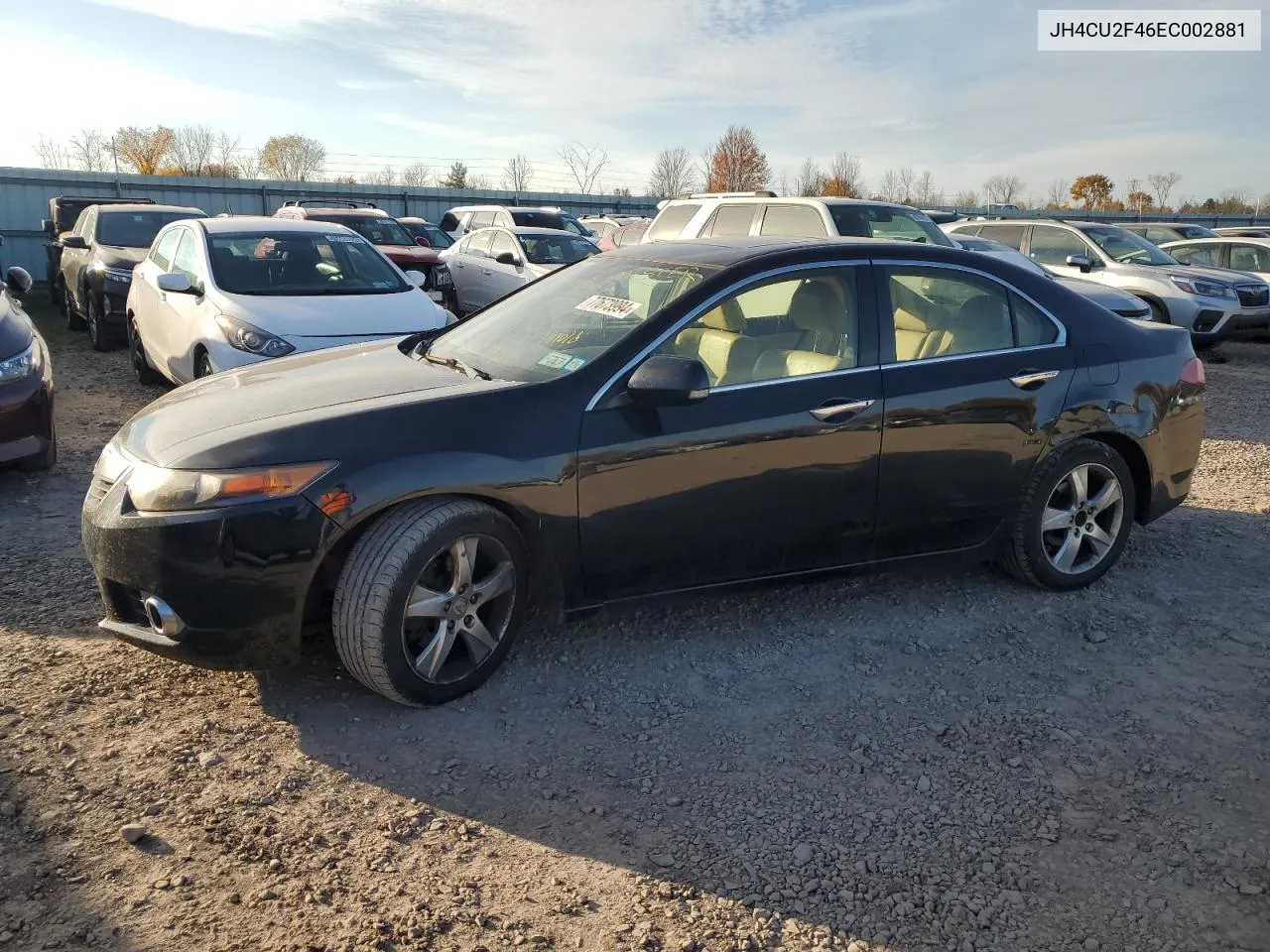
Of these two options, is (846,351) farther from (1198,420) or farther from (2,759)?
(2,759)

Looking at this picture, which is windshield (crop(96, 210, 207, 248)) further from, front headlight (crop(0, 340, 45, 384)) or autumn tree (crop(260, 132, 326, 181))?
autumn tree (crop(260, 132, 326, 181))

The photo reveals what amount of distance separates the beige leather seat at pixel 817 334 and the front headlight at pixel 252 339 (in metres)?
4.03

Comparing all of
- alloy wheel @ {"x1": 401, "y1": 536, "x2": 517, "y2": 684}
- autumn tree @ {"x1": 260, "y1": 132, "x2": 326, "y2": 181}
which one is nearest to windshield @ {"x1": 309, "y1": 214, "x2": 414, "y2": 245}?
alloy wheel @ {"x1": 401, "y1": 536, "x2": 517, "y2": 684}

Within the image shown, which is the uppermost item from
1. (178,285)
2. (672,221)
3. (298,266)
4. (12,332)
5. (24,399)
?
(672,221)

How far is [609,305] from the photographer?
4.13 metres

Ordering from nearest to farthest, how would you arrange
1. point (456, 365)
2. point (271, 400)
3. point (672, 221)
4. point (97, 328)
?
point (271, 400) → point (456, 365) → point (97, 328) → point (672, 221)

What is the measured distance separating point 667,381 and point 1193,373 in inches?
120

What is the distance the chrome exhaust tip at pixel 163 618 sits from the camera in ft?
10.7

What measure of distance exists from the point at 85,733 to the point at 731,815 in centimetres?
213

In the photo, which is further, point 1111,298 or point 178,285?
point 1111,298

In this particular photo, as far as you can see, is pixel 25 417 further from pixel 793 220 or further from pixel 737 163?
pixel 737 163

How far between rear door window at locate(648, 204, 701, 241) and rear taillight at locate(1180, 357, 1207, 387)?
24.4 feet

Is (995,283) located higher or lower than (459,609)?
higher

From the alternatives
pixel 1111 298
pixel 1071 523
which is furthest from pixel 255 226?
pixel 1111 298
